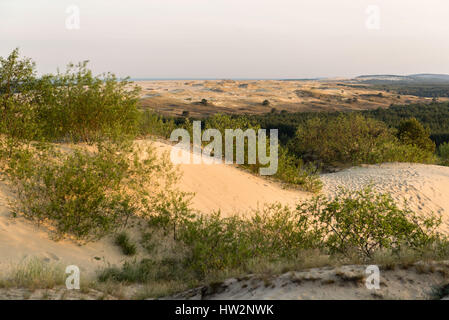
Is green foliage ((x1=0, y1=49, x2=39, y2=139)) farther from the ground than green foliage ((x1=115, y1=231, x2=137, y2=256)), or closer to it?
farther from the ground

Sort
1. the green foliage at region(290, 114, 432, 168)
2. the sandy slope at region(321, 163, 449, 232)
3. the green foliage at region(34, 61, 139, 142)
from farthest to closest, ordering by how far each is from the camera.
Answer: the green foliage at region(290, 114, 432, 168)
the sandy slope at region(321, 163, 449, 232)
the green foliage at region(34, 61, 139, 142)

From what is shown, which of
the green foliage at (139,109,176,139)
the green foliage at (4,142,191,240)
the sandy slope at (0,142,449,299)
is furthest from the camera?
the green foliage at (139,109,176,139)

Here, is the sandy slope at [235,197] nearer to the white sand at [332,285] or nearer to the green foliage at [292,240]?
the white sand at [332,285]

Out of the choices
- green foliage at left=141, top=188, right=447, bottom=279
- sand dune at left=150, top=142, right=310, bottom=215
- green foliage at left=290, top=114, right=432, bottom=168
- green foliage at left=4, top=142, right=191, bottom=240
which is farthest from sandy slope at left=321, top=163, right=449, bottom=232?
green foliage at left=4, top=142, right=191, bottom=240

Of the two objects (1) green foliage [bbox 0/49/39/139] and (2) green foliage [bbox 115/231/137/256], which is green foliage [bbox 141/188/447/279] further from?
(1) green foliage [bbox 0/49/39/139]

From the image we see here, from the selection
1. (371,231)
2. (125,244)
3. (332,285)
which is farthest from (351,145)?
(332,285)

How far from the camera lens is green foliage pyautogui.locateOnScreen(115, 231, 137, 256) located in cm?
543

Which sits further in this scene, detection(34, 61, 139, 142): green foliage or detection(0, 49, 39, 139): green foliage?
detection(34, 61, 139, 142): green foliage

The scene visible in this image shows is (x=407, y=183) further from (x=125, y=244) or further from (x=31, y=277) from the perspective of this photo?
(x=31, y=277)

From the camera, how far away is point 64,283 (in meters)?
3.79

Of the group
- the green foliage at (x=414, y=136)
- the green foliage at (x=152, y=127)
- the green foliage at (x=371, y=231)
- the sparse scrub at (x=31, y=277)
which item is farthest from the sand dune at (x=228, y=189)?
the green foliage at (x=414, y=136)

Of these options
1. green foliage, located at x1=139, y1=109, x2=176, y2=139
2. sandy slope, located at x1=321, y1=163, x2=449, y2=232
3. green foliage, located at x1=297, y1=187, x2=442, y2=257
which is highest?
green foliage, located at x1=139, y1=109, x2=176, y2=139

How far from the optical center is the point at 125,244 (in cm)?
553

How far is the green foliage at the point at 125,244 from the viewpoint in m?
5.43
